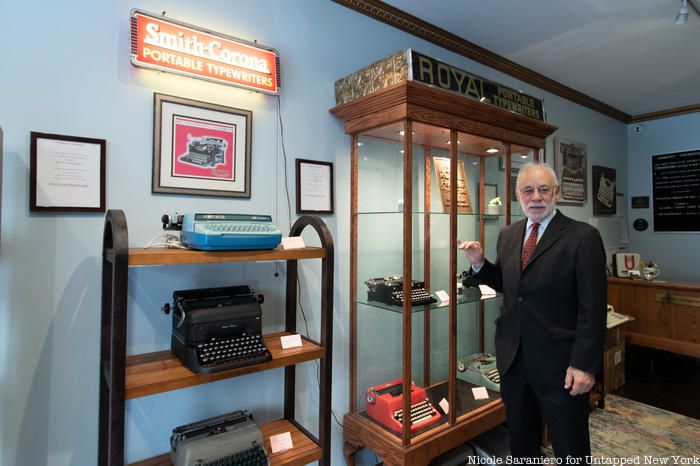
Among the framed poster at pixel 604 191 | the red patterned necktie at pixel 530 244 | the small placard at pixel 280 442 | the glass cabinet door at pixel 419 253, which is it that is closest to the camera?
the small placard at pixel 280 442

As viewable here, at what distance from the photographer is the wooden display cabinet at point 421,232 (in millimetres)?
1920

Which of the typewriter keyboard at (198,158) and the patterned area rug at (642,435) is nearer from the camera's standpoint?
the typewriter keyboard at (198,158)

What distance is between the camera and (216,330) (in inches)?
58.0

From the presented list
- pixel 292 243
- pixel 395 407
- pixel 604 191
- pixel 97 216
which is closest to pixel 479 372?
pixel 395 407

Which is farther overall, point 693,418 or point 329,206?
point 693,418

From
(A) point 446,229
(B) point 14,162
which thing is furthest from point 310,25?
(B) point 14,162

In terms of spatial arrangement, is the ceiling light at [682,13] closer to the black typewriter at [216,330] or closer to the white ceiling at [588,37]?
the white ceiling at [588,37]

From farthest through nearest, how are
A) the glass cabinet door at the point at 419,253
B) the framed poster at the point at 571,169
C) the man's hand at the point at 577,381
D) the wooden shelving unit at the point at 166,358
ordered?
the framed poster at the point at 571,169, the glass cabinet door at the point at 419,253, the man's hand at the point at 577,381, the wooden shelving unit at the point at 166,358

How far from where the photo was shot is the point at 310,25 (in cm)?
213

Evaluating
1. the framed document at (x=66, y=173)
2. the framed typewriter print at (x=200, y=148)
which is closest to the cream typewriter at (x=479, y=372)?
the framed typewriter print at (x=200, y=148)

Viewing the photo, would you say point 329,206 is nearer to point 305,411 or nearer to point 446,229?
point 446,229

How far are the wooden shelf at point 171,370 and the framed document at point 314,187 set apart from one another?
73 cm

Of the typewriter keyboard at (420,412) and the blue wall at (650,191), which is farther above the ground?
the blue wall at (650,191)

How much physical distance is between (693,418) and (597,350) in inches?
92.5
